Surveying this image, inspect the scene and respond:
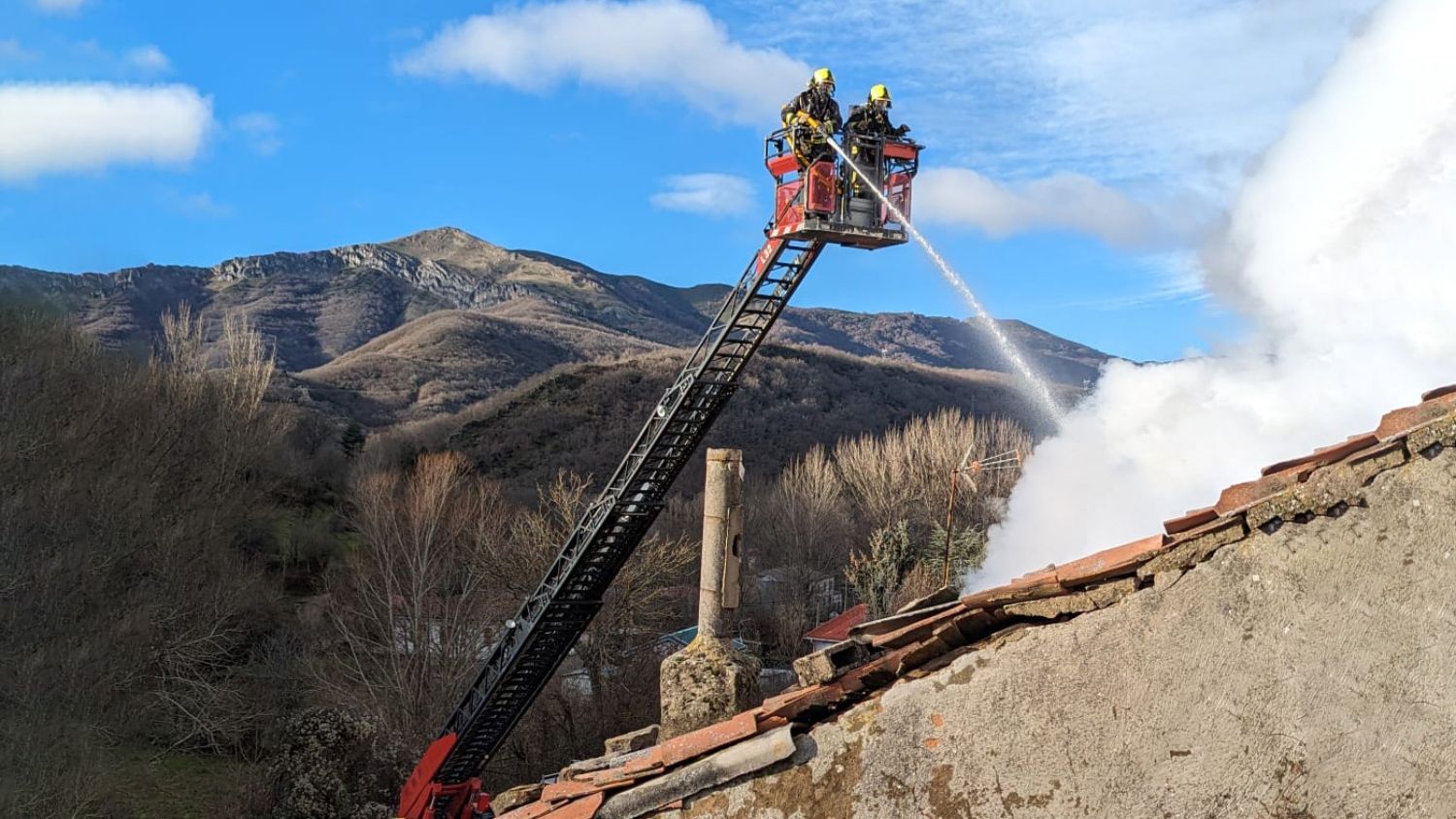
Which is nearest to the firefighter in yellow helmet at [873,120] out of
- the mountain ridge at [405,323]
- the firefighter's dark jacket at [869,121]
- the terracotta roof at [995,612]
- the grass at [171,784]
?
the firefighter's dark jacket at [869,121]

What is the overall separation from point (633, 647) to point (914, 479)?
2576 centimetres

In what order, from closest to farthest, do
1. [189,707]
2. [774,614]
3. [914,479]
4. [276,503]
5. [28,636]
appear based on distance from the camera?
[28,636] < [189,707] < [774,614] < [276,503] < [914,479]

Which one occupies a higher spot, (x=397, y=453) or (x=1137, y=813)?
(x=397, y=453)

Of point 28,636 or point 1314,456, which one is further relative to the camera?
point 28,636

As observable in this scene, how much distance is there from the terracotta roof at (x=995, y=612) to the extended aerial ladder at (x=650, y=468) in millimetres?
6340

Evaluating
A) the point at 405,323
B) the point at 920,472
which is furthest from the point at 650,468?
the point at 405,323

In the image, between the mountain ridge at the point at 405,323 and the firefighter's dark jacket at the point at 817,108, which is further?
the mountain ridge at the point at 405,323

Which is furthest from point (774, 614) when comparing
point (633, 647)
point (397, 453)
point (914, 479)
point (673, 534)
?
point (397, 453)

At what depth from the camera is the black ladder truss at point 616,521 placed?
11.4 metres

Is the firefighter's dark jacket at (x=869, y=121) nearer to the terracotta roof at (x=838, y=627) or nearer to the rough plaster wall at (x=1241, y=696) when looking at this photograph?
the rough plaster wall at (x=1241, y=696)

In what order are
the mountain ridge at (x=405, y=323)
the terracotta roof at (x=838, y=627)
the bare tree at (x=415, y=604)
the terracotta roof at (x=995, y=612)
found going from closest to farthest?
the terracotta roof at (x=995, y=612) → the bare tree at (x=415, y=604) → the terracotta roof at (x=838, y=627) → the mountain ridge at (x=405, y=323)

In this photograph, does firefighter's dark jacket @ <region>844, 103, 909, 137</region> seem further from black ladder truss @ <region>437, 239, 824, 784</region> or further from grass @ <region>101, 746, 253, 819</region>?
grass @ <region>101, 746, 253, 819</region>

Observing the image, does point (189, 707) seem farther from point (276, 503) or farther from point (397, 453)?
point (397, 453)

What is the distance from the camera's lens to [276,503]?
4272 cm
